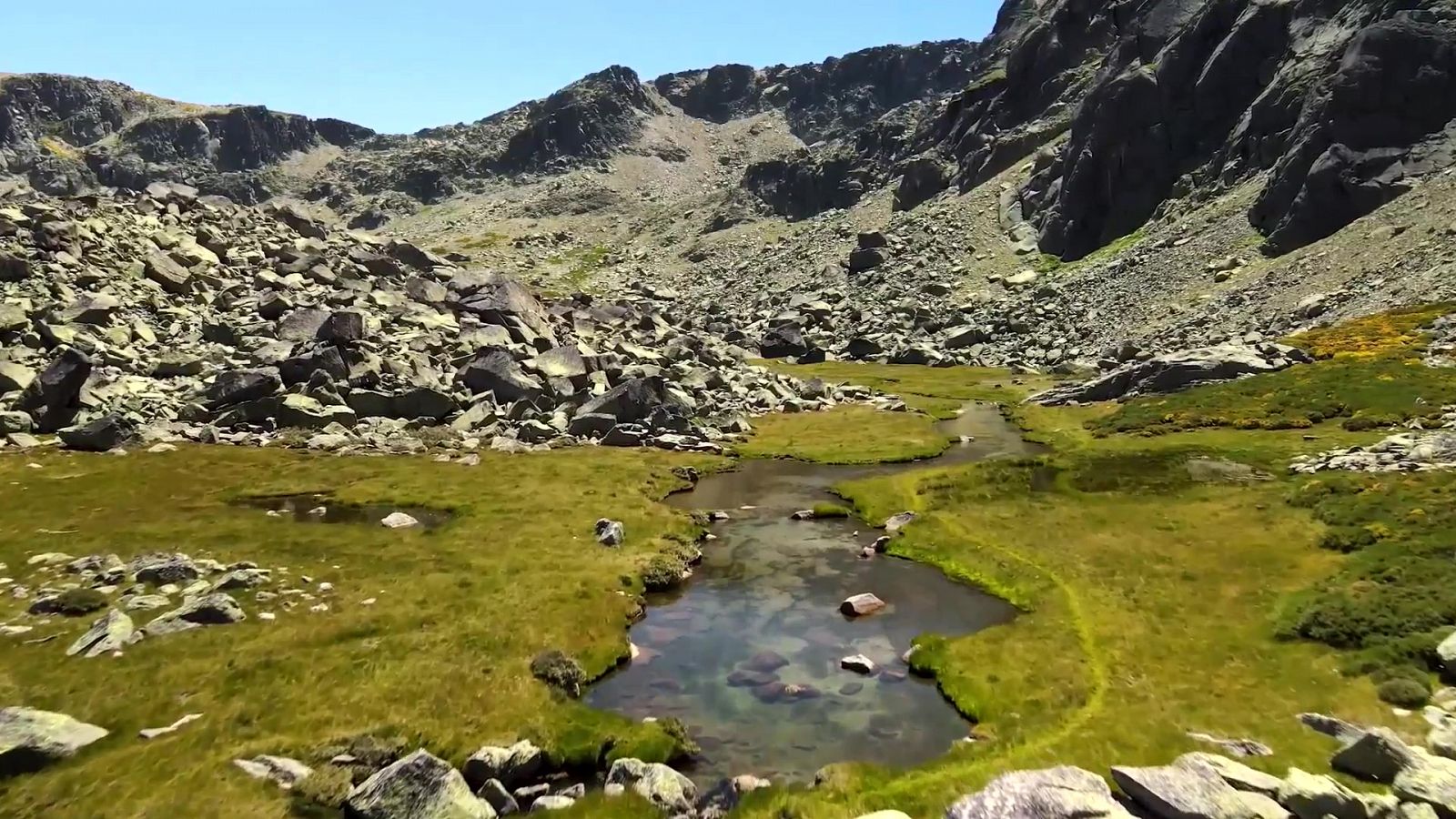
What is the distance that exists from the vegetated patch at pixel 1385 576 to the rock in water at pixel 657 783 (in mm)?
18259

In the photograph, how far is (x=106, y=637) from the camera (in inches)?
917

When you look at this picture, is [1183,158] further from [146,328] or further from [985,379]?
[146,328]

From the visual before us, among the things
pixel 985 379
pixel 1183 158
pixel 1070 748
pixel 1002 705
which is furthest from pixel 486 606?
pixel 1183 158

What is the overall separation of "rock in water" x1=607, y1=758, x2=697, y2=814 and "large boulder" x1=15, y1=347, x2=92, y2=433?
47895 mm

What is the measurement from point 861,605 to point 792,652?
4.54m

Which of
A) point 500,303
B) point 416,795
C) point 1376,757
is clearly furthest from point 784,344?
point 416,795

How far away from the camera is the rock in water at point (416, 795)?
1670 centimetres

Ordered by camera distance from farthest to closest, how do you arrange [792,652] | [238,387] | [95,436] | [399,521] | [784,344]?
[784,344] → [238,387] → [95,436] → [399,521] → [792,652]

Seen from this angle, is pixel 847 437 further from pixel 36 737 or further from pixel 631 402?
pixel 36 737

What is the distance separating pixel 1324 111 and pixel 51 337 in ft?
434

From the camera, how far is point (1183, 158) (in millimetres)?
132250

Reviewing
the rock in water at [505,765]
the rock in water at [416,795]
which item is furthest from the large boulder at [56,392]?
the rock in water at [416,795]

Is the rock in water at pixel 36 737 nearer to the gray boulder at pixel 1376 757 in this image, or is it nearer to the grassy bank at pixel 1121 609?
the grassy bank at pixel 1121 609

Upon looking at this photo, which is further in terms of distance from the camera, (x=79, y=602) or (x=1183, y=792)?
(x=79, y=602)
